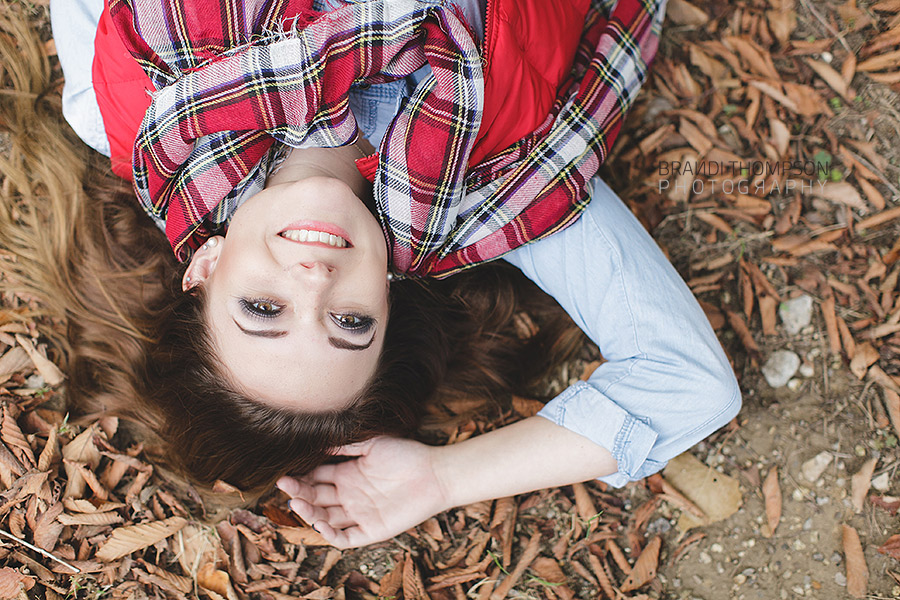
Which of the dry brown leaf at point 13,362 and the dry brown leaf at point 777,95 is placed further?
the dry brown leaf at point 777,95

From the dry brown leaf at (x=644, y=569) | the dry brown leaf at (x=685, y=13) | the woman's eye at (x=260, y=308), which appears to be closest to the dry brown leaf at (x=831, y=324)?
the dry brown leaf at (x=644, y=569)

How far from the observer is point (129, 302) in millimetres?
2584

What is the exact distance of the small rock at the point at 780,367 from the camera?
2.64 m

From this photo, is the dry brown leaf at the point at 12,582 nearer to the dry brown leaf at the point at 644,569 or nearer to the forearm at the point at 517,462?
the forearm at the point at 517,462

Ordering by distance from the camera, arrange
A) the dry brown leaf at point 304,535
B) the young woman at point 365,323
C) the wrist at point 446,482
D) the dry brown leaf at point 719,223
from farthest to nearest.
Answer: the dry brown leaf at point 719,223 → the dry brown leaf at point 304,535 → the wrist at point 446,482 → the young woman at point 365,323

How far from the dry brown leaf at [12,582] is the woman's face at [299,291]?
112 centimetres

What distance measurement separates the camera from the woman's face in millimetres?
1783

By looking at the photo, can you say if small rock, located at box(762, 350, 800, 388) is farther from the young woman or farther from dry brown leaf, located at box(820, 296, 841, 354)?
the young woman

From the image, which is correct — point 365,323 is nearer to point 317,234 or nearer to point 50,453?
point 317,234

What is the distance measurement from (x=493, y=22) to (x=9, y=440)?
2.18 metres

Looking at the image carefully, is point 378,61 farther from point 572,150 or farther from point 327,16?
point 572,150

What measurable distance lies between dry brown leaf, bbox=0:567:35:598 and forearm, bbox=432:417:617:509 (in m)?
1.42

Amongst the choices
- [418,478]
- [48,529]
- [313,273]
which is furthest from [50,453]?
[313,273]

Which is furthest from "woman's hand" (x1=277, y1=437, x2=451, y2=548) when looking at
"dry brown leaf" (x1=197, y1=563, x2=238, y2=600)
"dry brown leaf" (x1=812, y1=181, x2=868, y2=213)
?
"dry brown leaf" (x1=812, y1=181, x2=868, y2=213)
